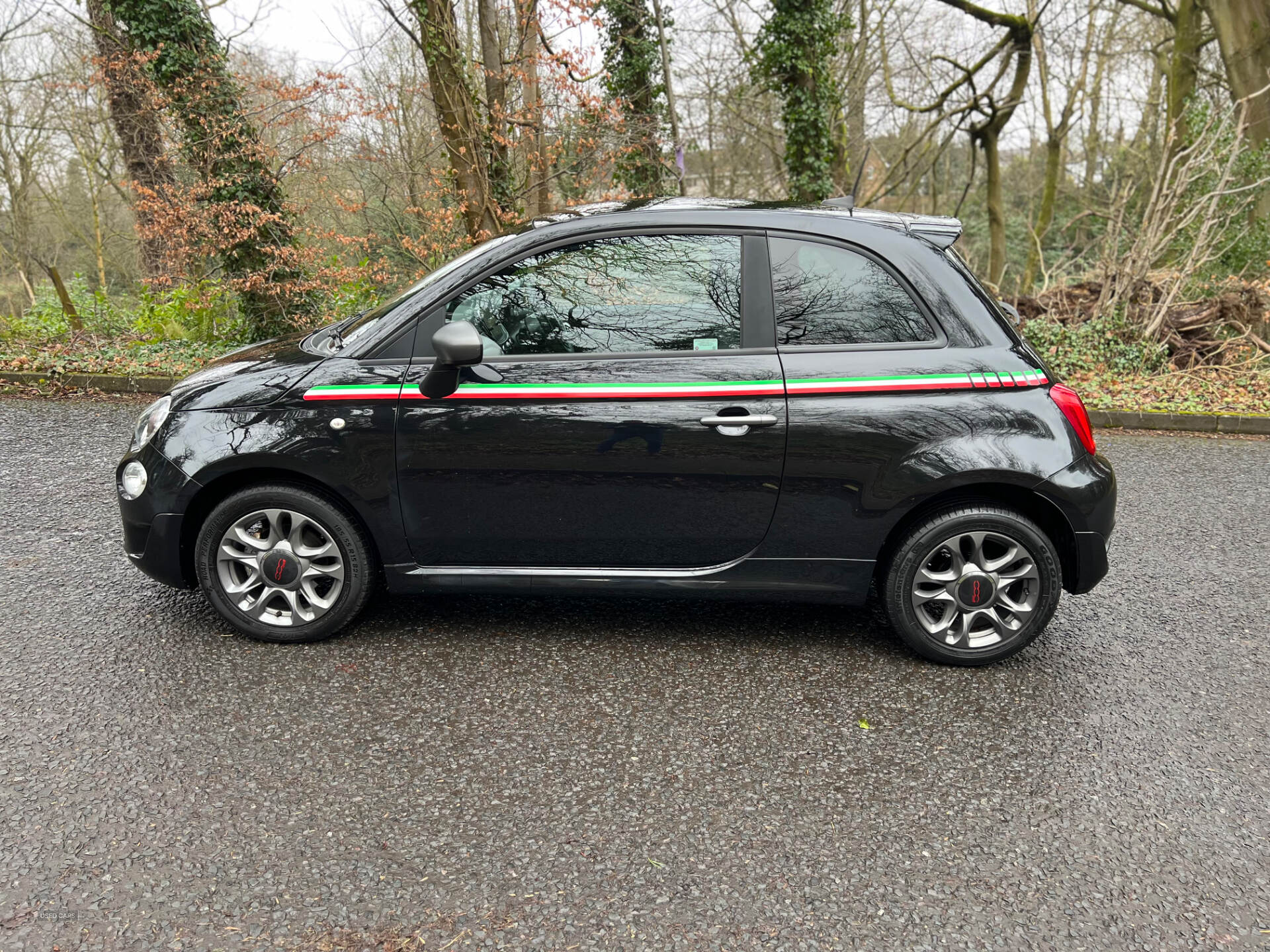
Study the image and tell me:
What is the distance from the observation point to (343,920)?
84.4 inches

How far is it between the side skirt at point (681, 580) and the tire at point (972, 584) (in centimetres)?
17

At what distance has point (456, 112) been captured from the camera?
9453mm

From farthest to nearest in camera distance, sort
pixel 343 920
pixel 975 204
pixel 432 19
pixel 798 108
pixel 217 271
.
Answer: pixel 975 204, pixel 798 108, pixel 217 271, pixel 432 19, pixel 343 920

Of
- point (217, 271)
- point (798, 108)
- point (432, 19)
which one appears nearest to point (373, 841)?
point (432, 19)

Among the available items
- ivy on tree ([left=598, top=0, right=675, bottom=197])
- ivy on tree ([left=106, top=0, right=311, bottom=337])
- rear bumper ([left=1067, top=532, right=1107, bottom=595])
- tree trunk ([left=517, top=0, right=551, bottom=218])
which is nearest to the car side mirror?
rear bumper ([left=1067, top=532, right=1107, bottom=595])

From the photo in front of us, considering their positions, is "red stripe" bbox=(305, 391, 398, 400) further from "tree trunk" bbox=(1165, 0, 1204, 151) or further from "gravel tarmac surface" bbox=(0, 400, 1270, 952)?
"tree trunk" bbox=(1165, 0, 1204, 151)

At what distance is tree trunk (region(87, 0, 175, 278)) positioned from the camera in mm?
9766

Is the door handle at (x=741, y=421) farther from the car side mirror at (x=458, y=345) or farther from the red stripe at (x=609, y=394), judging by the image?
the car side mirror at (x=458, y=345)

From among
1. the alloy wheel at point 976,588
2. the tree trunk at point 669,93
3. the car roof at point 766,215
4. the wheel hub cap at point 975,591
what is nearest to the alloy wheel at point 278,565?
the car roof at point 766,215

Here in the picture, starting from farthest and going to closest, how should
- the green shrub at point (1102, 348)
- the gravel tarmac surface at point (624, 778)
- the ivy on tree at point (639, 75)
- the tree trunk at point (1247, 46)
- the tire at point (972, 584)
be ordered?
1. the ivy on tree at point (639, 75)
2. the tree trunk at point (1247, 46)
3. the green shrub at point (1102, 348)
4. the tire at point (972, 584)
5. the gravel tarmac surface at point (624, 778)

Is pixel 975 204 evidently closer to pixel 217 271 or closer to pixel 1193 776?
pixel 217 271

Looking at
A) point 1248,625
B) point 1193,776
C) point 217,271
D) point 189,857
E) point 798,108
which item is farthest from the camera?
point 798,108

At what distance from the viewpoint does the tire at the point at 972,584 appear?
3.32 metres

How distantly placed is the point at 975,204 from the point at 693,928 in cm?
2919
